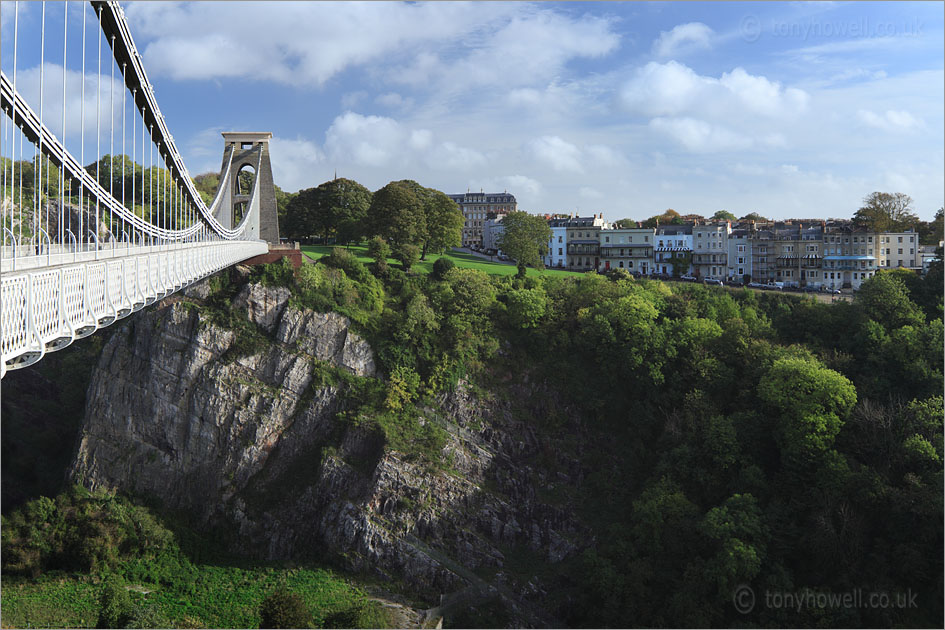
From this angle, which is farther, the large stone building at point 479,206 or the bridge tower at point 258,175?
the large stone building at point 479,206

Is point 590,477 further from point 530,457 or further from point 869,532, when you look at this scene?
point 869,532

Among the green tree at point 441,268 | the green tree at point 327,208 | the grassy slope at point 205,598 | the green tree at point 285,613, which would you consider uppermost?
the green tree at point 327,208

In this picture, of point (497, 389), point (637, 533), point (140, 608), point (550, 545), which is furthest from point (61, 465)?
point (637, 533)

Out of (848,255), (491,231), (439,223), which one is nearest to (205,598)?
(439,223)

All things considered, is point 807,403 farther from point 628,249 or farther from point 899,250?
point 628,249

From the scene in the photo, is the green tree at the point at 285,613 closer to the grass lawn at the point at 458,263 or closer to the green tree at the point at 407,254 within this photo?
the green tree at the point at 407,254

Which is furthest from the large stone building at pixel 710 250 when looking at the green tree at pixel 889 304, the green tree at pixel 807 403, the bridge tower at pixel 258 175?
the bridge tower at pixel 258 175
